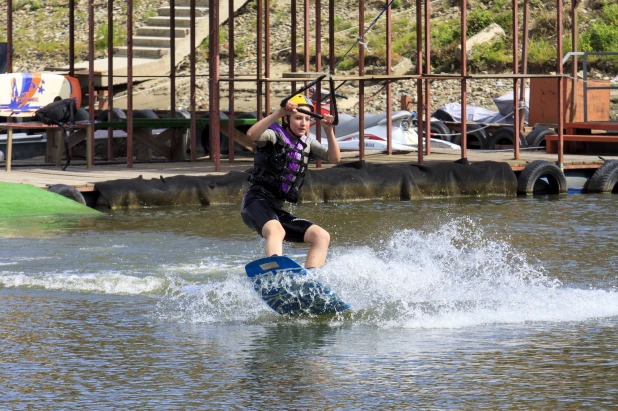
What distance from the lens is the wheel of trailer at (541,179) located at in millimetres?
20453

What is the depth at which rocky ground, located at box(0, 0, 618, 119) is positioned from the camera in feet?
117

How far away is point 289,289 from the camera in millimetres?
9359

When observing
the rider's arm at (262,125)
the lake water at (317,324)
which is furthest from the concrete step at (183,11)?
Result: the rider's arm at (262,125)

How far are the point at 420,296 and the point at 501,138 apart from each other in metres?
18.4

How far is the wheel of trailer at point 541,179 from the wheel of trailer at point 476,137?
714 cm

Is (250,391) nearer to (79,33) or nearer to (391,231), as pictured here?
(391,231)

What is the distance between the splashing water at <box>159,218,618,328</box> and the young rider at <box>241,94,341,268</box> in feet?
1.23

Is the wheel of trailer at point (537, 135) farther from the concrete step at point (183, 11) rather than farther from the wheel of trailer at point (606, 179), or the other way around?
the concrete step at point (183, 11)

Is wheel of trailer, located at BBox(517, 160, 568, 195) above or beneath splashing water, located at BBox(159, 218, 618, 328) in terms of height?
above

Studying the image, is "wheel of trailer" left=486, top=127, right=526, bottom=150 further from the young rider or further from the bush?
the young rider

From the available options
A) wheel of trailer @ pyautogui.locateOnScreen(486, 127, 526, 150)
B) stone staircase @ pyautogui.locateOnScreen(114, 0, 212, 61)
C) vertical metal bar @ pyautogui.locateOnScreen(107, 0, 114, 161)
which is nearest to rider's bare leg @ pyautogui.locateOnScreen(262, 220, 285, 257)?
vertical metal bar @ pyautogui.locateOnScreen(107, 0, 114, 161)

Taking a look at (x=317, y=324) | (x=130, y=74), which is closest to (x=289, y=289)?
(x=317, y=324)

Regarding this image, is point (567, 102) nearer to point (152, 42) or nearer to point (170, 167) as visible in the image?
point (170, 167)

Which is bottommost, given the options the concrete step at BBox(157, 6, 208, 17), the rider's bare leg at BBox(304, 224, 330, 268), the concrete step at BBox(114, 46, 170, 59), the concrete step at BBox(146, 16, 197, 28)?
the rider's bare leg at BBox(304, 224, 330, 268)
